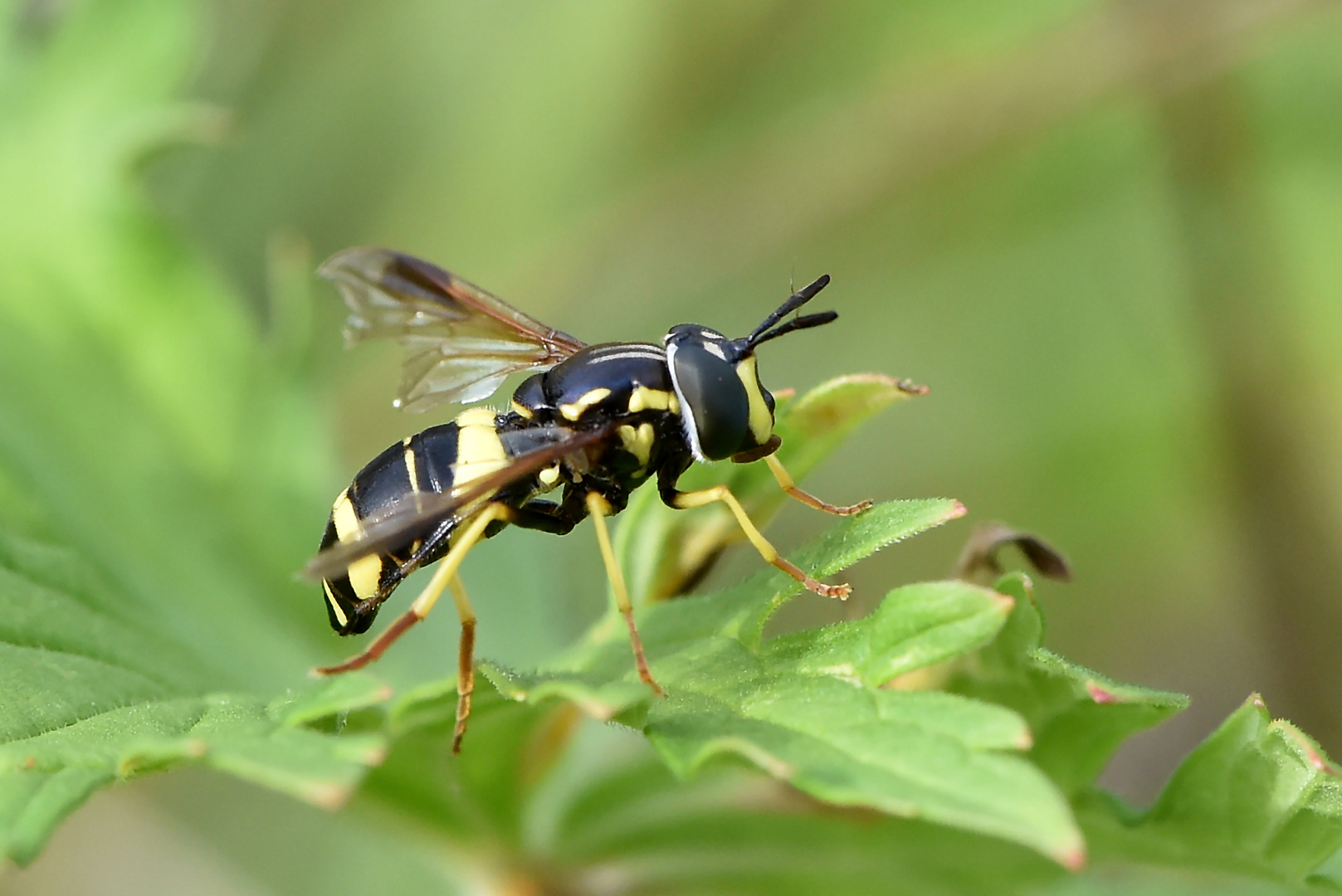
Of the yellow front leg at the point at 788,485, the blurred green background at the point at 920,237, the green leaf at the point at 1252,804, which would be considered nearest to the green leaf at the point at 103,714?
the yellow front leg at the point at 788,485

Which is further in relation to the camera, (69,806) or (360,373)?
(360,373)

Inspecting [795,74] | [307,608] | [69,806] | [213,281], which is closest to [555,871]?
[307,608]

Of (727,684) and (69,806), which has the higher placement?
(69,806)

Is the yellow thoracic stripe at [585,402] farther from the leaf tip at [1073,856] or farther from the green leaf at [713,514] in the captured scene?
the leaf tip at [1073,856]

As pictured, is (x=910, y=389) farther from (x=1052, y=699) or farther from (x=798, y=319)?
(x=1052, y=699)

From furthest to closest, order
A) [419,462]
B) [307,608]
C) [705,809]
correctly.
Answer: [307,608] → [705,809] → [419,462]

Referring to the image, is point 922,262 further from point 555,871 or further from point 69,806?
point 69,806
